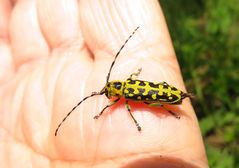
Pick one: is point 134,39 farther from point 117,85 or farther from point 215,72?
point 215,72

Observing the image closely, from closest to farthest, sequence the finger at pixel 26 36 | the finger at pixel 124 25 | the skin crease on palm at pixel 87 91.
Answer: the skin crease on palm at pixel 87 91, the finger at pixel 124 25, the finger at pixel 26 36

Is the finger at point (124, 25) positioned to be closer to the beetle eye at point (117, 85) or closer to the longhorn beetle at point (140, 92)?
the longhorn beetle at point (140, 92)

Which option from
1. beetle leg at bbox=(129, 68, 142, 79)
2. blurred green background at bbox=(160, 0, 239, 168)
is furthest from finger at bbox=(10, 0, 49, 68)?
blurred green background at bbox=(160, 0, 239, 168)

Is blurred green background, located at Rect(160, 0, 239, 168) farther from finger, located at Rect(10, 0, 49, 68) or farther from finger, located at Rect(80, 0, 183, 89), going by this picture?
finger, located at Rect(10, 0, 49, 68)

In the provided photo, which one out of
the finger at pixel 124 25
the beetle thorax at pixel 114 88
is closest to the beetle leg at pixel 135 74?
the beetle thorax at pixel 114 88

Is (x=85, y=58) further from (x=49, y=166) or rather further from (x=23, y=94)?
(x=49, y=166)

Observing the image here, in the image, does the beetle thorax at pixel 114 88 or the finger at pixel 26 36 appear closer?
the beetle thorax at pixel 114 88

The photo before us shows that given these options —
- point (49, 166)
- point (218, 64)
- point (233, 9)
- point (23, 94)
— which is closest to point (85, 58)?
point (23, 94)
